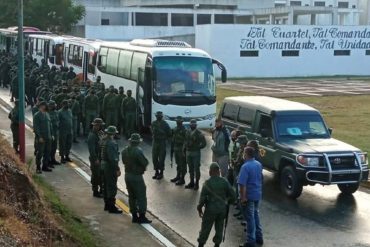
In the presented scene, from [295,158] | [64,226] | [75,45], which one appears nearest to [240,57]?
[75,45]

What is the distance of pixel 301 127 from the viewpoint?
13.7 m

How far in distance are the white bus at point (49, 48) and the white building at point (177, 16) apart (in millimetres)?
21841

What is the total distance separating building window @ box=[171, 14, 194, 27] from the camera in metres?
71.9

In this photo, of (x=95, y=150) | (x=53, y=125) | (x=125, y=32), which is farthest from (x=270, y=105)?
(x=125, y=32)

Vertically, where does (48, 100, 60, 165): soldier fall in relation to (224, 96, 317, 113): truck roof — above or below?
below

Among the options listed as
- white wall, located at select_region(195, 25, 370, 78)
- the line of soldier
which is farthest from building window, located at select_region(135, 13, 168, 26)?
the line of soldier

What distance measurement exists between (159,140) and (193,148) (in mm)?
1408

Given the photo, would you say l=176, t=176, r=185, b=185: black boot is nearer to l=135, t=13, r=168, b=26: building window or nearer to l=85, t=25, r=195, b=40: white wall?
l=85, t=25, r=195, b=40: white wall

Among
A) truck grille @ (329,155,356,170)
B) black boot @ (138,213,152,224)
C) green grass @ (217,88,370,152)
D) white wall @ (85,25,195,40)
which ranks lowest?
green grass @ (217,88,370,152)

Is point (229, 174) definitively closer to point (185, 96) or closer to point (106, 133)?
point (106, 133)

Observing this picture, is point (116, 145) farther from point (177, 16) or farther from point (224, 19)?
point (224, 19)

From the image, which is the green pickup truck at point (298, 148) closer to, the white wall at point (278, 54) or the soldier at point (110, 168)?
the soldier at point (110, 168)

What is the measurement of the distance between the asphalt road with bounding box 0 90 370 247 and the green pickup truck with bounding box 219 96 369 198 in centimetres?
44

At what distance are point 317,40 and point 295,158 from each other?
44602 millimetres
